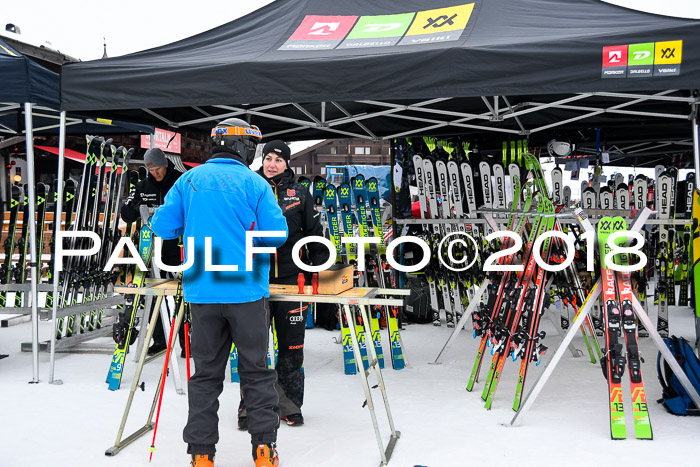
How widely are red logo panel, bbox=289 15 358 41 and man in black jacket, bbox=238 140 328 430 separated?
1188 mm

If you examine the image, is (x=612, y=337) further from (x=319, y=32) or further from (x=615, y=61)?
(x=319, y=32)

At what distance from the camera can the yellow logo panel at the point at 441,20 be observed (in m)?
3.89

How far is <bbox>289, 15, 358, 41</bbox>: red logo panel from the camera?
410 cm

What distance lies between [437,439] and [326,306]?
10.3ft

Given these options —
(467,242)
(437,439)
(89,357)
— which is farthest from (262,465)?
(467,242)

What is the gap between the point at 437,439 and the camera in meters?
3.08

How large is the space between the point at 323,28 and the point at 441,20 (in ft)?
2.74

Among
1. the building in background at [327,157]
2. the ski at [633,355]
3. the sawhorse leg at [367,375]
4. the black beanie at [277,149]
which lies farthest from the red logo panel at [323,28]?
the building in background at [327,157]

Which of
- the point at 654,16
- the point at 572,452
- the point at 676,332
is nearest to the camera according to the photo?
the point at 572,452

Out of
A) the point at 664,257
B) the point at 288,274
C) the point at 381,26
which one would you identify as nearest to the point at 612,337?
the point at 288,274

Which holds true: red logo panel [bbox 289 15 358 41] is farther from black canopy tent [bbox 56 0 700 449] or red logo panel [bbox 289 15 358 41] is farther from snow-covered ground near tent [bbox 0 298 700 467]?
snow-covered ground near tent [bbox 0 298 700 467]

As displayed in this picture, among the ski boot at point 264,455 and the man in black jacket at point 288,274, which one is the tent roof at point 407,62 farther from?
the ski boot at point 264,455

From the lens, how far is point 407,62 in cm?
339

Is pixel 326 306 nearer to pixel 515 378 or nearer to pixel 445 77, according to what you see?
pixel 515 378
